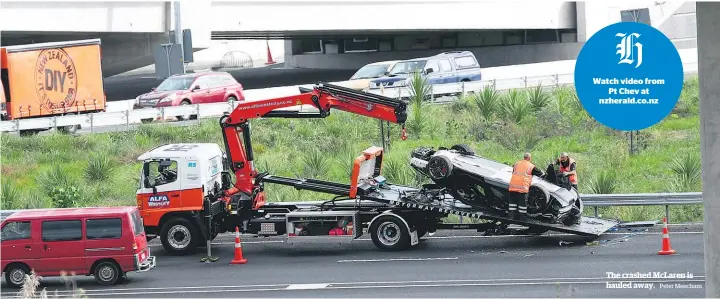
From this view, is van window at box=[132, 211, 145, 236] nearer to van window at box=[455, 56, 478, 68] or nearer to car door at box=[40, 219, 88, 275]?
car door at box=[40, 219, 88, 275]

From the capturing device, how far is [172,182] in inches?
800

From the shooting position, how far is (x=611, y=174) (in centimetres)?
2488

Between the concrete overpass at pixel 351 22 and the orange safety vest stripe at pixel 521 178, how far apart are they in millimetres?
26366

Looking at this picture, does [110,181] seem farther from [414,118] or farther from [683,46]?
[683,46]

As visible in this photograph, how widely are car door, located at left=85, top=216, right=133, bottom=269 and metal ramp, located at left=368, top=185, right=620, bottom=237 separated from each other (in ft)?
15.6

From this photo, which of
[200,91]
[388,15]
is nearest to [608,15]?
[388,15]

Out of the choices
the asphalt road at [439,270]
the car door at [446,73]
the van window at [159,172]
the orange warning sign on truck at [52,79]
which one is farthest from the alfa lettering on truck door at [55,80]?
the van window at [159,172]

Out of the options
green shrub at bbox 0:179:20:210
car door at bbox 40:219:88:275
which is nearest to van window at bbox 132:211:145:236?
car door at bbox 40:219:88:275

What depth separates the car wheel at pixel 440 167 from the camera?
19562 mm

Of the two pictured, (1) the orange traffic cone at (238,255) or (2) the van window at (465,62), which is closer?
(1) the orange traffic cone at (238,255)

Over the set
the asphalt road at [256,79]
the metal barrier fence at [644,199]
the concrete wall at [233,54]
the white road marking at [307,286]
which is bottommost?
the white road marking at [307,286]

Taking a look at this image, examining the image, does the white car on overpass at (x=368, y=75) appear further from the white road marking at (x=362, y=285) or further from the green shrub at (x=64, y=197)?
the white road marking at (x=362, y=285)

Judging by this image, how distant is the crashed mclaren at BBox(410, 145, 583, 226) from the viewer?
19.1 metres

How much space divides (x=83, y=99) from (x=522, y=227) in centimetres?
1853
